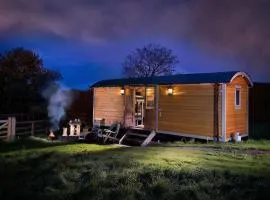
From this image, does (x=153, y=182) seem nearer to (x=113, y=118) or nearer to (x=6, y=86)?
(x=113, y=118)

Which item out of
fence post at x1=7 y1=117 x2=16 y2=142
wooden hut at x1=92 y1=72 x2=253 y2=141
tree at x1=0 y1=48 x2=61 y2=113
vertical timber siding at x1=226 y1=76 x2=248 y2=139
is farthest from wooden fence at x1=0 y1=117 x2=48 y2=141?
vertical timber siding at x1=226 y1=76 x2=248 y2=139

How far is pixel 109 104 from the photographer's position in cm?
2259

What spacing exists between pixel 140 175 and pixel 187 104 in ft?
29.6

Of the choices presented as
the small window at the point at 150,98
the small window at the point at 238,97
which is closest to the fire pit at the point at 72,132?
the small window at the point at 150,98

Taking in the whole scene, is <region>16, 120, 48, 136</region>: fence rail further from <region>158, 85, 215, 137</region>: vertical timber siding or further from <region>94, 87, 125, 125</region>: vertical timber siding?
<region>158, 85, 215, 137</region>: vertical timber siding

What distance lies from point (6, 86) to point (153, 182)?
24.9 metres

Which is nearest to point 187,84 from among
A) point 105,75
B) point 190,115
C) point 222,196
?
point 190,115

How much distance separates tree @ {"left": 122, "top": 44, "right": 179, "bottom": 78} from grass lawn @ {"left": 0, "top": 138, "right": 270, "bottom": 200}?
2774cm

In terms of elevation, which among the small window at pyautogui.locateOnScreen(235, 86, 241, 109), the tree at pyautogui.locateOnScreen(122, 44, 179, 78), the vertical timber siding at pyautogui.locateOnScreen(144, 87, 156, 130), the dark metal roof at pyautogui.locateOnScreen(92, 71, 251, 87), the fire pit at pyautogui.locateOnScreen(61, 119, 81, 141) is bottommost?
the fire pit at pyautogui.locateOnScreen(61, 119, 81, 141)

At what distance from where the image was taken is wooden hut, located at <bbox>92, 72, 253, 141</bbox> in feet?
54.9

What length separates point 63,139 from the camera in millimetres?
19391

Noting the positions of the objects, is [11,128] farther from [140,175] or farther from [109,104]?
[140,175]

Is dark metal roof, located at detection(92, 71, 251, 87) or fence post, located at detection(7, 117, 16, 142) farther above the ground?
dark metal roof, located at detection(92, 71, 251, 87)

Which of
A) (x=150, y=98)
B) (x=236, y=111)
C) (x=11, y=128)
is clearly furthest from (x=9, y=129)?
(x=236, y=111)
